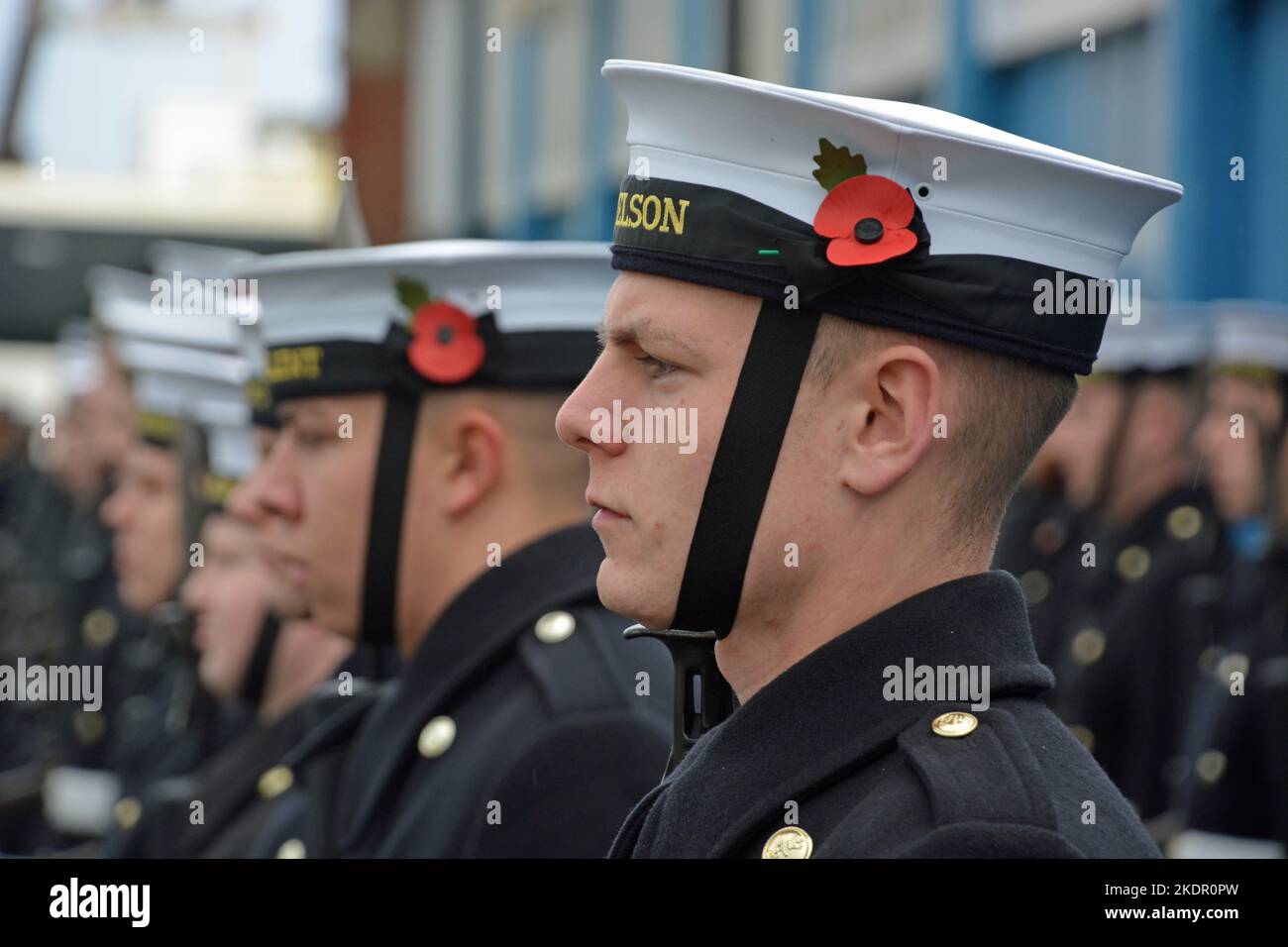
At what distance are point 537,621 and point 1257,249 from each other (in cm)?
525

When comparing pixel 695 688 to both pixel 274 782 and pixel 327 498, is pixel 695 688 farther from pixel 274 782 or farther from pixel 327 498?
pixel 274 782

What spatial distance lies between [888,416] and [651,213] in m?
0.34

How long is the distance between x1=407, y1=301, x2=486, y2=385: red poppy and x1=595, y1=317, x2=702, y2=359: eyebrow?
4.08 ft

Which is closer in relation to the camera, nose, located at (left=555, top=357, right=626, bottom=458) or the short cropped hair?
the short cropped hair

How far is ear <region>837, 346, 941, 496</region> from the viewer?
1.99m

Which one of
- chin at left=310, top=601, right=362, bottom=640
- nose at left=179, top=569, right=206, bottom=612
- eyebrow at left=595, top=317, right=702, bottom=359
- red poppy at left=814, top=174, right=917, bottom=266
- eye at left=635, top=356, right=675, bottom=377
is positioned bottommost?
nose at left=179, top=569, right=206, bottom=612

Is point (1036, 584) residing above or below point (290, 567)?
below

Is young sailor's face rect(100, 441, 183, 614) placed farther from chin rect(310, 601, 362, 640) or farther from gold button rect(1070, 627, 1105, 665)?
gold button rect(1070, 627, 1105, 665)

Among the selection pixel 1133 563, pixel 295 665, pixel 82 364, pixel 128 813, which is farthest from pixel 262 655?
pixel 82 364

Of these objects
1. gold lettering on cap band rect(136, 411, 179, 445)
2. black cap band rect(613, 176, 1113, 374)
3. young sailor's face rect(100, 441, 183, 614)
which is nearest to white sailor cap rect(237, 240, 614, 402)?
black cap band rect(613, 176, 1113, 374)

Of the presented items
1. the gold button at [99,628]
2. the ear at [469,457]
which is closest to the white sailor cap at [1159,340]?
the ear at [469,457]

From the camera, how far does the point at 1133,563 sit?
760cm

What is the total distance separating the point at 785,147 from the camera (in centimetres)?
208
